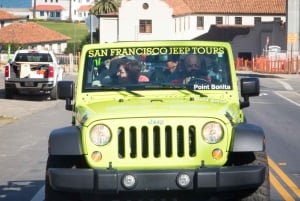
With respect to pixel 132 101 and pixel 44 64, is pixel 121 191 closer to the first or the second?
pixel 132 101

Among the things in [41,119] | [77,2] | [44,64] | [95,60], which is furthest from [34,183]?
[77,2]

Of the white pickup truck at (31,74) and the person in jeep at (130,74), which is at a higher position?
the person in jeep at (130,74)

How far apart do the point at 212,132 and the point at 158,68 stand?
1.74 meters

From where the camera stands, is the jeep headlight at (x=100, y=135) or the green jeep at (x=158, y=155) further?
the jeep headlight at (x=100, y=135)

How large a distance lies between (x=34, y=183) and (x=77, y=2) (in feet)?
606

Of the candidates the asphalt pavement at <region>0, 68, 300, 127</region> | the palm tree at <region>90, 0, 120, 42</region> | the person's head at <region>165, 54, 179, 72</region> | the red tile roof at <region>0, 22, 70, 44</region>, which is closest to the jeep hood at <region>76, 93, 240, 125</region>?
the person's head at <region>165, 54, 179, 72</region>

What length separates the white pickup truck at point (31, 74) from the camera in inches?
1238

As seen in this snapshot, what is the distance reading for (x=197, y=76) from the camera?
31.2 ft

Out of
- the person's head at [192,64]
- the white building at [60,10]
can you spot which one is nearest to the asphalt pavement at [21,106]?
the person's head at [192,64]

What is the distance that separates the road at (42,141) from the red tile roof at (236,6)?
7012cm

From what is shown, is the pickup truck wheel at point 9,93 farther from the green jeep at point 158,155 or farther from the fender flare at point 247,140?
the fender flare at point 247,140

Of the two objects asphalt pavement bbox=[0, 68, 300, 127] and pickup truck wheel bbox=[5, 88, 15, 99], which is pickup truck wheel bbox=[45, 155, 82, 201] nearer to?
asphalt pavement bbox=[0, 68, 300, 127]

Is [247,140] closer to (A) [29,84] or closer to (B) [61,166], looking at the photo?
(B) [61,166]

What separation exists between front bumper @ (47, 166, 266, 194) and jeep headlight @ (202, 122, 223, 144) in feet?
0.96
